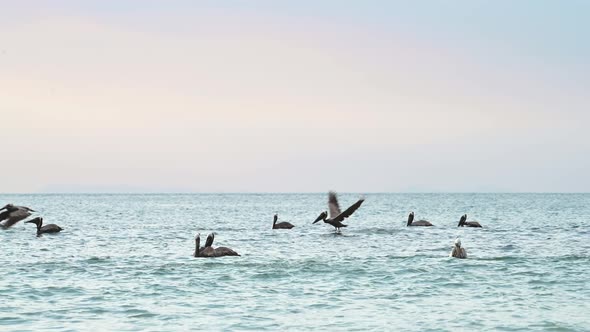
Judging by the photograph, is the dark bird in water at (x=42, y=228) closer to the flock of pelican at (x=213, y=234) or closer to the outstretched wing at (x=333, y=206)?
the flock of pelican at (x=213, y=234)

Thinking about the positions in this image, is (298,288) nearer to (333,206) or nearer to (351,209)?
(351,209)

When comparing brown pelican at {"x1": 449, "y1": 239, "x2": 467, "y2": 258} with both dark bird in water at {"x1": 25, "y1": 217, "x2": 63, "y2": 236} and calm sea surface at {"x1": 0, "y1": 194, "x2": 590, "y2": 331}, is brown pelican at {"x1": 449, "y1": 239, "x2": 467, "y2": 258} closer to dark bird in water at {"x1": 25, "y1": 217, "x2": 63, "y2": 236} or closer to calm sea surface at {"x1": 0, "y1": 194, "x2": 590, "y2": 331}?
calm sea surface at {"x1": 0, "y1": 194, "x2": 590, "y2": 331}

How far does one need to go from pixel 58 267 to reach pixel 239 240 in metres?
14.6

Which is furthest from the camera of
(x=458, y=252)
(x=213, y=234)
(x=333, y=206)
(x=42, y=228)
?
(x=42, y=228)

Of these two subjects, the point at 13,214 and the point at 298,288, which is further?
the point at 13,214

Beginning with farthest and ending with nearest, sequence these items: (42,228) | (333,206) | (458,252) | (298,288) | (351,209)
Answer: (42,228), (333,206), (351,209), (458,252), (298,288)

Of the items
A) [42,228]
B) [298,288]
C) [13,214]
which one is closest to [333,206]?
[42,228]

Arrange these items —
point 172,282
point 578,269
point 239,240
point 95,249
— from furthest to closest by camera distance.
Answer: point 239,240 < point 95,249 < point 578,269 < point 172,282

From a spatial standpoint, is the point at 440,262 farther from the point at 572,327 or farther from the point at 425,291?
the point at 572,327

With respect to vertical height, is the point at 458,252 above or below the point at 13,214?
below

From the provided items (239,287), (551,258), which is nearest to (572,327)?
(239,287)

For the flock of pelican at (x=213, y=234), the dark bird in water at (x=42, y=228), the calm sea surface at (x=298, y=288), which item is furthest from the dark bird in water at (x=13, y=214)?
the calm sea surface at (x=298, y=288)

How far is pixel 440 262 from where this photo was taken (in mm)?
26859

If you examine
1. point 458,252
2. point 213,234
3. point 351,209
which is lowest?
point 458,252
